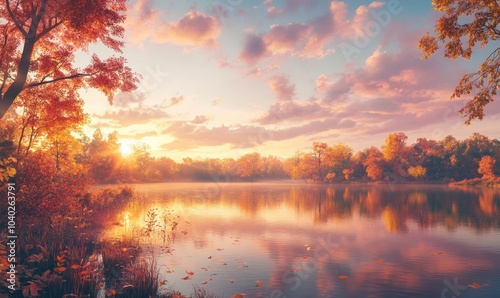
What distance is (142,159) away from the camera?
140 metres

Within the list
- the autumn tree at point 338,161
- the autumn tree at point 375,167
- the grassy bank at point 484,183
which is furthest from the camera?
the autumn tree at point 338,161

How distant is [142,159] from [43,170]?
128939 mm

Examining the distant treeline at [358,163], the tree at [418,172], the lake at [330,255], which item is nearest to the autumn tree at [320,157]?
the distant treeline at [358,163]

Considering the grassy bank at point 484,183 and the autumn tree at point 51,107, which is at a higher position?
the autumn tree at point 51,107

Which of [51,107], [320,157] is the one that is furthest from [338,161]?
[51,107]

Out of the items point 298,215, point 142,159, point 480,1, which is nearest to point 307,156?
point 142,159

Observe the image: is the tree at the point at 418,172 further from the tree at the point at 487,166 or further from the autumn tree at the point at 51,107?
the autumn tree at the point at 51,107
